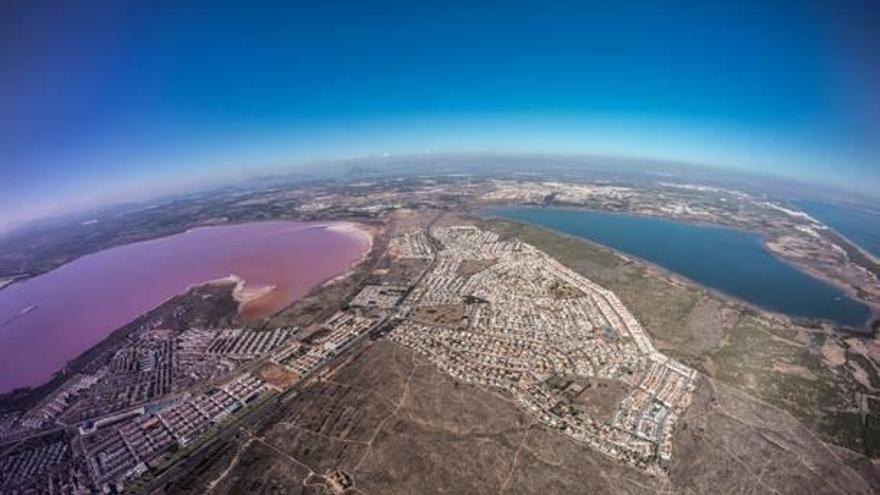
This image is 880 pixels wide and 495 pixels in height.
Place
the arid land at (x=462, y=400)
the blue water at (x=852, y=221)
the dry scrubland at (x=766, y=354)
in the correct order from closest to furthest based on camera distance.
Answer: the arid land at (x=462, y=400), the dry scrubland at (x=766, y=354), the blue water at (x=852, y=221)

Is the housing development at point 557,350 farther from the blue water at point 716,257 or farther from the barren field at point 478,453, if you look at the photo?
the blue water at point 716,257

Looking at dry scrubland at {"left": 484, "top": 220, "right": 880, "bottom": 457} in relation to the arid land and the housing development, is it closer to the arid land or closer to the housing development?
the arid land

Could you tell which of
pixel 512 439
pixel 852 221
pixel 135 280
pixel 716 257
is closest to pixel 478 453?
pixel 512 439

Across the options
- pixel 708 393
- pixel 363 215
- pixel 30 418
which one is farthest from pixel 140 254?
pixel 708 393

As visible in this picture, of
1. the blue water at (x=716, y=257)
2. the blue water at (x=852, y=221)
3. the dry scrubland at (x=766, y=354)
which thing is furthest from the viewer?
the blue water at (x=852, y=221)

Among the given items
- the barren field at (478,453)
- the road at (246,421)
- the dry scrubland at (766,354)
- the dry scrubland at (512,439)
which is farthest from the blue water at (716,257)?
the road at (246,421)

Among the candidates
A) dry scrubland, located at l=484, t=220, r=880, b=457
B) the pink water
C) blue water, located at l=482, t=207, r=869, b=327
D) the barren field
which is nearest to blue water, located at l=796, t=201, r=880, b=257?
blue water, located at l=482, t=207, r=869, b=327
